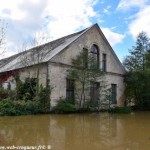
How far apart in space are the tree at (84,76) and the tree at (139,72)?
5.41 meters

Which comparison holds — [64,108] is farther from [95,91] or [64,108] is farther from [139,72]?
[139,72]

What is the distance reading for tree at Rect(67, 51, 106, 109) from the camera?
21.2m

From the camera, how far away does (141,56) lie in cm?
2673

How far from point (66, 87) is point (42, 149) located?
14219mm

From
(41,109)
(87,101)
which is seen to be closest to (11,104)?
(41,109)

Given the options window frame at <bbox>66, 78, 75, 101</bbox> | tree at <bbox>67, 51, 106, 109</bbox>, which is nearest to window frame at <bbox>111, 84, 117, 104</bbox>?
tree at <bbox>67, 51, 106, 109</bbox>

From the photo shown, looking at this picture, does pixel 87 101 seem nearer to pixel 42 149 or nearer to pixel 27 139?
pixel 27 139

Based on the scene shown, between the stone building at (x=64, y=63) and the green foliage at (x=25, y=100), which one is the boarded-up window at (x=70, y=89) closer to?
the stone building at (x=64, y=63)

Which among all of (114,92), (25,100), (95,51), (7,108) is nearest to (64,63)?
(25,100)

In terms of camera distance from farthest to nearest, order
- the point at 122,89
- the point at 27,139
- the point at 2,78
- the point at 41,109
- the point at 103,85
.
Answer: the point at 122,89
the point at 2,78
the point at 103,85
the point at 41,109
the point at 27,139

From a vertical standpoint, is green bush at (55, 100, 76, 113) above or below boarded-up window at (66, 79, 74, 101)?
below

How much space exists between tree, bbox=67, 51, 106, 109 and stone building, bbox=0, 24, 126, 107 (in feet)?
1.95

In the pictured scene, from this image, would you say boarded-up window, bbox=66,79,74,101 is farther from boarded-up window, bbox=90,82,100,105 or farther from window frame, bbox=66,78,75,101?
boarded-up window, bbox=90,82,100,105

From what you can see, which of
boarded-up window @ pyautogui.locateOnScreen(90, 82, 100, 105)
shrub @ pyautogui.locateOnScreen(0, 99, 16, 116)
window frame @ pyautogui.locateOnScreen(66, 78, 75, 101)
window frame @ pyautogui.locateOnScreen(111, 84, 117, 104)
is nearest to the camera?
shrub @ pyautogui.locateOnScreen(0, 99, 16, 116)
